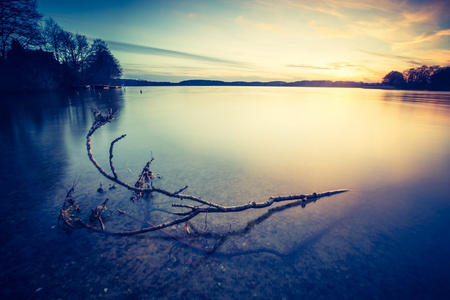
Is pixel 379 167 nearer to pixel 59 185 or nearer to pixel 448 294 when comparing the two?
pixel 448 294

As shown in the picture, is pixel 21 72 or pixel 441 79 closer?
pixel 21 72

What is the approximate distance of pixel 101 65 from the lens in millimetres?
72875

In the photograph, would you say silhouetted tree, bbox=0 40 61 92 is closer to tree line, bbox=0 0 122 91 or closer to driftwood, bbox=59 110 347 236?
tree line, bbox=0 0 122 91

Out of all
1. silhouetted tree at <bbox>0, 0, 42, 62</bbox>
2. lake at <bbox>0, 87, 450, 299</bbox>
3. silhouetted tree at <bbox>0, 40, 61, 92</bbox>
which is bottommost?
lake at <bbox>0, 87, 450, 299</bbox>

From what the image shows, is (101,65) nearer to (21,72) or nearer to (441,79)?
(21,72)

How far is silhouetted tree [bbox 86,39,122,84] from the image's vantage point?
225 ft

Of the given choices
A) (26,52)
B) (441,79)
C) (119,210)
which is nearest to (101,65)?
(26,52)

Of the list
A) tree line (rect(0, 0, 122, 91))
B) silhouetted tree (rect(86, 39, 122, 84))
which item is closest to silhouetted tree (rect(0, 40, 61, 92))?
tree line (rect(0, 0, 122, 91))

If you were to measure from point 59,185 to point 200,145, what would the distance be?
548cm

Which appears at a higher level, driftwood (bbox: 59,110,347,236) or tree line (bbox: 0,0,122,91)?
tree line (bbox: 0,0,122,91)

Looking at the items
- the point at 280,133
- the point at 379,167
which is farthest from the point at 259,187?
the point at 280,133

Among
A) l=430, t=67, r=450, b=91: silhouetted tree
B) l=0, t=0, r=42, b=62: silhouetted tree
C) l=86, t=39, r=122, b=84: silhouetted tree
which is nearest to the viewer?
l=0, t=0, r=42, b=62: silhouetted tree

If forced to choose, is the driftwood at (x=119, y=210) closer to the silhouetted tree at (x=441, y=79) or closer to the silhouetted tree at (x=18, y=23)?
the silhouetted tree at (x=18, y=23)

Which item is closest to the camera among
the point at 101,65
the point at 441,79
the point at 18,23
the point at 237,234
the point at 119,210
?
the point at 237,234
